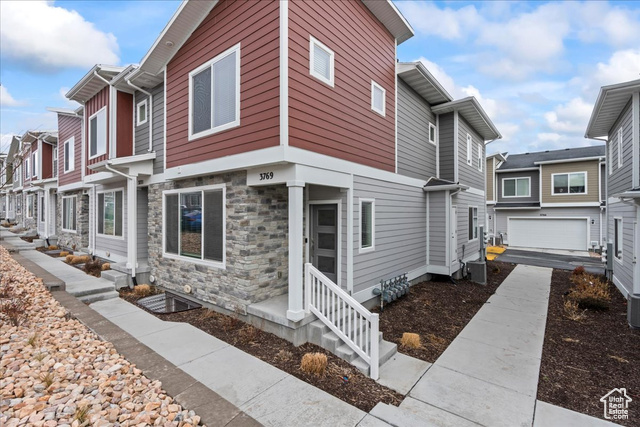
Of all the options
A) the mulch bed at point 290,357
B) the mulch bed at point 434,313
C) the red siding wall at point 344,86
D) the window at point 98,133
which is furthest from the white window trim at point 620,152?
the window at point 98,133

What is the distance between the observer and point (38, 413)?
286cm

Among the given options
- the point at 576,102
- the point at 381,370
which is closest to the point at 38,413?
the point at 381,370

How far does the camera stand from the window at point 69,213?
42.5 ft

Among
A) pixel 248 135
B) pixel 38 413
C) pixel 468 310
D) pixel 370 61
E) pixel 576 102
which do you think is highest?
pixel 576 102

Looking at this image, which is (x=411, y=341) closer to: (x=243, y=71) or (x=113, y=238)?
(x=243, y=71)

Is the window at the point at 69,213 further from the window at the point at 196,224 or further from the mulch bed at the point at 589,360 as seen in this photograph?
the mulch bed at the point at 589,360

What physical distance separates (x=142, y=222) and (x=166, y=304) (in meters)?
3.77

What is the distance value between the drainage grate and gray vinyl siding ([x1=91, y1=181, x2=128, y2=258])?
10.1 ft

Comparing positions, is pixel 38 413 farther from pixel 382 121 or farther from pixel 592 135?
pixel 592 135

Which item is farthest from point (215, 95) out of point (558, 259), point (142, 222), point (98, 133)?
point (558, 259)

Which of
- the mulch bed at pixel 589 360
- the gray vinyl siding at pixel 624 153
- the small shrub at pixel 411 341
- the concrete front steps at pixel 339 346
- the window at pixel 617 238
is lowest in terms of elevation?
the mulch bed at pixel 589 360

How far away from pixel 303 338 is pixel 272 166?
294 centimetres

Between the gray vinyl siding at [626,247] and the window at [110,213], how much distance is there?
1396 cm

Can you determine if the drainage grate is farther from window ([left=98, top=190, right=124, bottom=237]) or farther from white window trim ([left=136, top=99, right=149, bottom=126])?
white window trim ([left=136, top=99, right=149, bottom=126])
